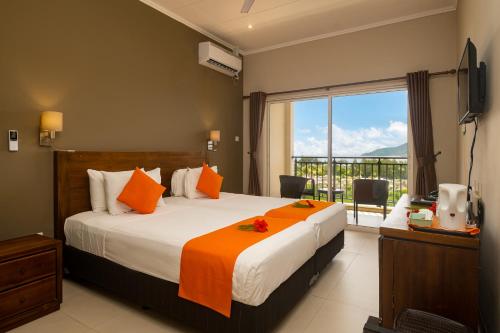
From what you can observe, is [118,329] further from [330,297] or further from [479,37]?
[479,37]

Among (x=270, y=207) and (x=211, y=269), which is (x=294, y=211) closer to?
(x=270, y=207)

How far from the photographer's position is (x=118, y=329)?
207cm

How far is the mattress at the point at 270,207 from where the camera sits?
279 cm

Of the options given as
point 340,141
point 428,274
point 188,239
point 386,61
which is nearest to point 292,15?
point 386,61

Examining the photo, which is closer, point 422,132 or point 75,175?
point 75,175

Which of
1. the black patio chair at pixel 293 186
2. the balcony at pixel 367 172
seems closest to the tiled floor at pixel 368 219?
the balcony at pixel 367 172

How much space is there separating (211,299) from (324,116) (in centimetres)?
412

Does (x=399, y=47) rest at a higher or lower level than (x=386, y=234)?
higher

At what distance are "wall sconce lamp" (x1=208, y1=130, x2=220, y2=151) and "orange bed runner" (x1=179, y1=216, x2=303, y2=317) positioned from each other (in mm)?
2927

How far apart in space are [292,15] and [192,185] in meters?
2.87

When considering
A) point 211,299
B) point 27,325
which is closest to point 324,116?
point 211,299

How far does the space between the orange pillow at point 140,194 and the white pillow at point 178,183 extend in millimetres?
897

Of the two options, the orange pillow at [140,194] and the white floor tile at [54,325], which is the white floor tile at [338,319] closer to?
the white floor tile at [54,325]

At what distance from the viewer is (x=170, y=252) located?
2.03 metres
